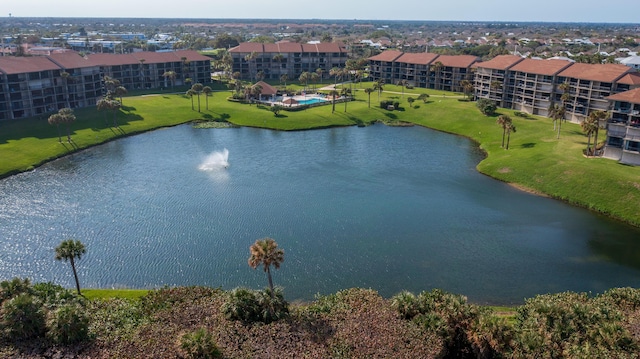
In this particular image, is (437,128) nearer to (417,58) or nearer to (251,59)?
(417,58)

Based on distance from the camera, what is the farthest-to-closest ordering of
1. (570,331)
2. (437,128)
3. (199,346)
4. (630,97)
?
(437,128) → (630,97) → (570,331) → (199,346)

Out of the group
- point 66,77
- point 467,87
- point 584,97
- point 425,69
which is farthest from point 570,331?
point 425,69

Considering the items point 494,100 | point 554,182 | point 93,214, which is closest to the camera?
point 93,214

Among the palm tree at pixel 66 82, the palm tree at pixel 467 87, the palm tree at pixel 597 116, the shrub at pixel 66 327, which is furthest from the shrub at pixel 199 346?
the palm tree at pixel 467 87

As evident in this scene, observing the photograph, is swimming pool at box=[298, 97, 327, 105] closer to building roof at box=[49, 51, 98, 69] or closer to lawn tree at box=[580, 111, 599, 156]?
building roof at box=[49, 51, 98, 69]

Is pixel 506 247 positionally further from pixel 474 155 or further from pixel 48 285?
pixel 48 285

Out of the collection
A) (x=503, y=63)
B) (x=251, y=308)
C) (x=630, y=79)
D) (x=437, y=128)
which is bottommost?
(x=437, y=128)

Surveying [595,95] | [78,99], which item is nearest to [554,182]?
[595,95]
